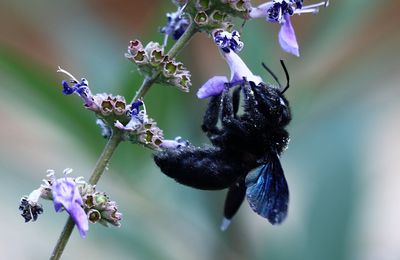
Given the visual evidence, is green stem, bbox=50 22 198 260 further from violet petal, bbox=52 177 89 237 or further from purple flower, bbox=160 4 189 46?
purple flower, bbox=160 4 189 46

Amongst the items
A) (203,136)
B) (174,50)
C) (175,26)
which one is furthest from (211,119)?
(203,136)

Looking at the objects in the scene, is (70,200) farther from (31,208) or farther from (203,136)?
(203,136)

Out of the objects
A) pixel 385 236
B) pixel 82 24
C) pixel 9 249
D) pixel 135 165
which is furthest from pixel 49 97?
pixel 385 236

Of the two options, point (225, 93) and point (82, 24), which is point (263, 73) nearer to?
point (82, 24)

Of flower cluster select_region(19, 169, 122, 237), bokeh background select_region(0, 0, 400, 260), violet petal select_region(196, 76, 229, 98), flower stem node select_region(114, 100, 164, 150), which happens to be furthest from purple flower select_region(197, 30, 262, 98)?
bokeh background select_region(0, 0, 400, 260)

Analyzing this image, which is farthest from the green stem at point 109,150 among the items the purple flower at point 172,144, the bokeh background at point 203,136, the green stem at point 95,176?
the bokeh background at point 203,136

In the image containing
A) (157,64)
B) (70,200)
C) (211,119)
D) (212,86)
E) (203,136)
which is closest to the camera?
(70,200)
